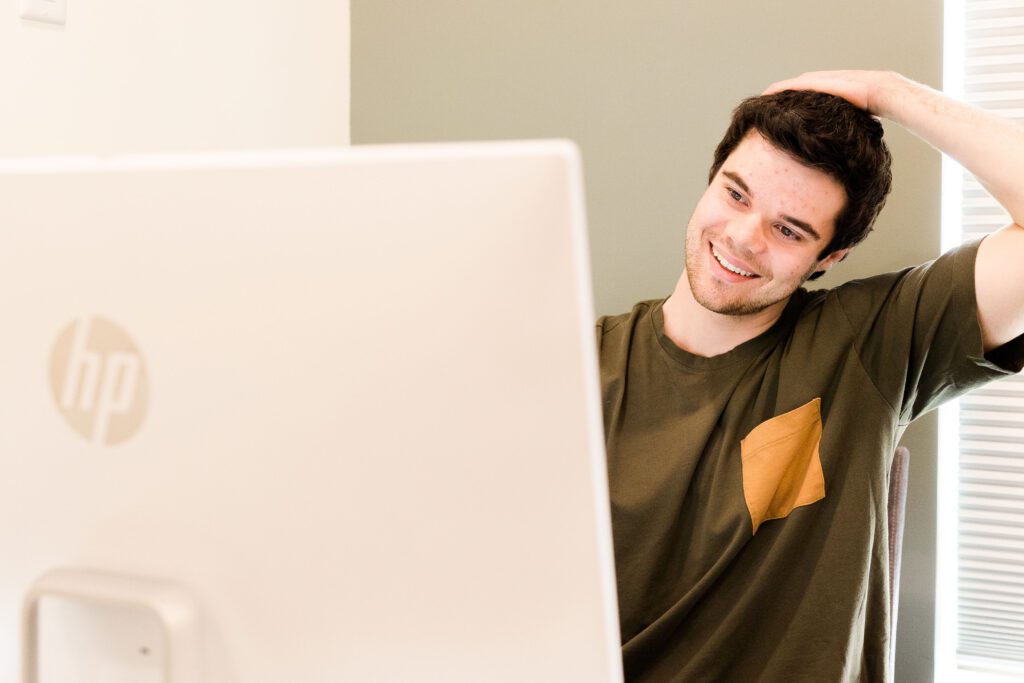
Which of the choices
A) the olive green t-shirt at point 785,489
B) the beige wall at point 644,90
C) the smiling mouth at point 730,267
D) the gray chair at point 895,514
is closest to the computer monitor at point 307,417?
the olive green t-shirt at point 785,489

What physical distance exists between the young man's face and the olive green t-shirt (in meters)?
0.09

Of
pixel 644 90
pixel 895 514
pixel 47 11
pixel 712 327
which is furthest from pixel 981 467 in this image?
pixel 47 11

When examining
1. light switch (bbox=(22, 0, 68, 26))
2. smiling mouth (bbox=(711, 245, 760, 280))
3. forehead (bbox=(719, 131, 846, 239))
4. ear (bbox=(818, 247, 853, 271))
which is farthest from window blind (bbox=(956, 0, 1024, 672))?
light switch (bbox=(22, 0, 68, 26))

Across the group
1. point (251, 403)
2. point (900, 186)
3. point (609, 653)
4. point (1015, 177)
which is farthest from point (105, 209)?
point (900, 186)

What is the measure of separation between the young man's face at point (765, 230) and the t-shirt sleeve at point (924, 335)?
11 cm

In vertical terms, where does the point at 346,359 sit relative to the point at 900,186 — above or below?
below

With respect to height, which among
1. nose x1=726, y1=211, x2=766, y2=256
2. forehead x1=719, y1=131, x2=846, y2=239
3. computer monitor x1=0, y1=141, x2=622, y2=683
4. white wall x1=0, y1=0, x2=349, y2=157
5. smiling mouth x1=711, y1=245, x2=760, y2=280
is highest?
white wall x1=0, y1=0, x2=349, y2=157

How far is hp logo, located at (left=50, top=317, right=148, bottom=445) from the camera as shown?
2.06 feet

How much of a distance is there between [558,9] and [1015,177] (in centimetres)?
98

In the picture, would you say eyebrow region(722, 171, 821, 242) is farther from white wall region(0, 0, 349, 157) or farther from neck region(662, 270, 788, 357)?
white wall region(0, 0, 349, 157)

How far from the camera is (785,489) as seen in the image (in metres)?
1.41

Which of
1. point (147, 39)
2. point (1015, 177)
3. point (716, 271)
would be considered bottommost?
point (716, 271)

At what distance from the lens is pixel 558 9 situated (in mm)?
1981

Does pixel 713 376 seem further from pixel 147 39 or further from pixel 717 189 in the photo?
pixel 147 39
